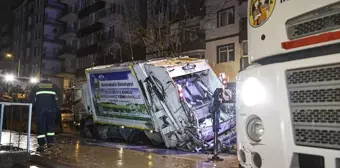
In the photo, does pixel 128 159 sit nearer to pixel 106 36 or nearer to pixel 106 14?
pixel 106 36

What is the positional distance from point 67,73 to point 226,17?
90.5 ft

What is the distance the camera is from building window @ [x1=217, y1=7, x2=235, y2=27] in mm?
21478

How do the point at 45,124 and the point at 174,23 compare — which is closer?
the point at 45,124

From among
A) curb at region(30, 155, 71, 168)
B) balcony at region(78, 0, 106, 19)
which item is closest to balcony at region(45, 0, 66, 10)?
balcony at region(78, 0, 106, 19)

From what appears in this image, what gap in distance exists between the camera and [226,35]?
852 inches

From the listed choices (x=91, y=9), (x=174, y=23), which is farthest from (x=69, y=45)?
(x=174, y=23)

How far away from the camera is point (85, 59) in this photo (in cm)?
3931

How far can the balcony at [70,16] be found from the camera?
144 feet

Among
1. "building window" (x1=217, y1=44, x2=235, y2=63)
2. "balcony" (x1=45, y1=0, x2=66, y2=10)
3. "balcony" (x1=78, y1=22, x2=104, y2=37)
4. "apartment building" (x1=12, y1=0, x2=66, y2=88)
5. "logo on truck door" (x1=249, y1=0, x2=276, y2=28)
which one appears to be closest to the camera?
"logo on truck door" (x1=249, y1=0, x2=276, y2=28)

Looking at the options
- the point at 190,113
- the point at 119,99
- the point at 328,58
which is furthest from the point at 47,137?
the point at 328,58

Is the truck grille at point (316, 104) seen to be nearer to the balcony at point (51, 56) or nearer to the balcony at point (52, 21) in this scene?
the balcony at point (51, 56)

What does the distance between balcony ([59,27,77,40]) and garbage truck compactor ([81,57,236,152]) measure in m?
35.3

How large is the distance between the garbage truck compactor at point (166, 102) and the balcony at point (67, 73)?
34760 mm

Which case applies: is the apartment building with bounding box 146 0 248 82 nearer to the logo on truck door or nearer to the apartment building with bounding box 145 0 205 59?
the apartment building with bounding box 145 0 205 59
